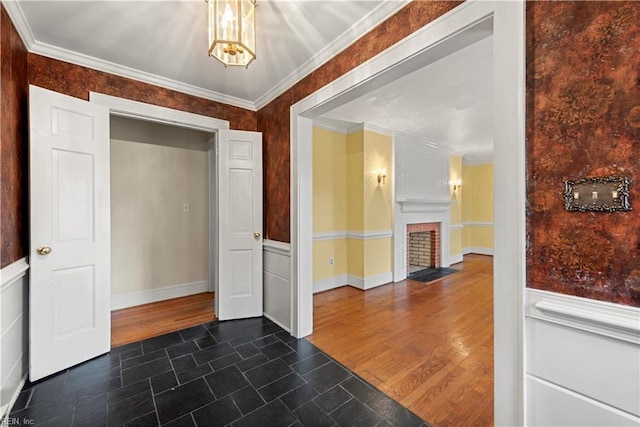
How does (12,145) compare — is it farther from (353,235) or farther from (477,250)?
(477,250)

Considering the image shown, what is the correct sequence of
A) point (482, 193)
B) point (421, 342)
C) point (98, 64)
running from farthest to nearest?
point (482, 193) < point (421, 342) < point (98, 64)

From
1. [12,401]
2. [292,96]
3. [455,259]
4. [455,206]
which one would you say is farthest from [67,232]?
[455,206]

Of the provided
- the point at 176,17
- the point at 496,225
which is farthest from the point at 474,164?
the point at 176,17

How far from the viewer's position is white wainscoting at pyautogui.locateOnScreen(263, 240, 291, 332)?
2.85 m

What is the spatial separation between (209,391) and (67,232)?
1.70 m

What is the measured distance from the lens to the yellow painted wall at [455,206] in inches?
245

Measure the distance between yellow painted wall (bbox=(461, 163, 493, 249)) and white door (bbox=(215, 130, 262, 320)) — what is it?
21.0ft

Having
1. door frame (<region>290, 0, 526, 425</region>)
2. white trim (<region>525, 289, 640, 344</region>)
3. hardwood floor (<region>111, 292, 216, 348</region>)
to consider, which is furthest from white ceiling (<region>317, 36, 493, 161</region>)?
hardwood floor (<region>111, 292, 216, 348</region>)

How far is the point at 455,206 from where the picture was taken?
6.57m

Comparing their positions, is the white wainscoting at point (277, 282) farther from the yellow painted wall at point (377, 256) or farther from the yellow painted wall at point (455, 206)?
the yellow painted wall at point (455, 206)

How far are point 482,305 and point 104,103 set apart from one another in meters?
4.78

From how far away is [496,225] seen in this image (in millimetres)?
1287

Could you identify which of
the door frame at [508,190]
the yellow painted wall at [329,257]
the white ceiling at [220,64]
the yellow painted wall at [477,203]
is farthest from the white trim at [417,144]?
the door frame at [508,190]

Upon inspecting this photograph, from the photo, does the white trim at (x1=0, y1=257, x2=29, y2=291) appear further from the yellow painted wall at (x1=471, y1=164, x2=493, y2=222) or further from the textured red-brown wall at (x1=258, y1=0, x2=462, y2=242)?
the yellow painted wall at (x1=471, y1=164, x2=493, y2=222)
